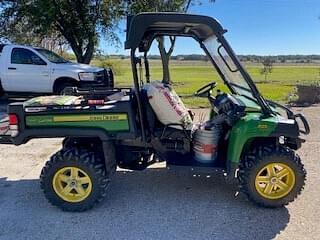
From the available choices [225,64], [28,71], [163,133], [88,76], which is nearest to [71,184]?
[163,133]

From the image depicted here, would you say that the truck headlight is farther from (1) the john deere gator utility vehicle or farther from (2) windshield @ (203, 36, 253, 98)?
(2) windshield @ (203, 36, 253, 98)

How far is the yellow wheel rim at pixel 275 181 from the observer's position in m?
3.82

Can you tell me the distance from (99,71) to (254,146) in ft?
25.6

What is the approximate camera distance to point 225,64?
3.97 metres

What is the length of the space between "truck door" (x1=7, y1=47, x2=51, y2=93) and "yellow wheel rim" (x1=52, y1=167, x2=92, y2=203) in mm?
7557

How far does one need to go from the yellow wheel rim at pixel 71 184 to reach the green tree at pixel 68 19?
1155cm

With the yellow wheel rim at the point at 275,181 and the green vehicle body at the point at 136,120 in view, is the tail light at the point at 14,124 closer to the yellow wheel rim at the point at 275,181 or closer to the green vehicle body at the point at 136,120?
the green vehicle body at the point at 136,120

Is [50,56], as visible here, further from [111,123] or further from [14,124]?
[111,123]

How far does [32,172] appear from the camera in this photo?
5.06 m

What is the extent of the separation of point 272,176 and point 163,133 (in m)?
1.26

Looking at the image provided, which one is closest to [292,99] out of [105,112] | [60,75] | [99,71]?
[99,71]

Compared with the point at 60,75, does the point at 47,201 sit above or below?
below

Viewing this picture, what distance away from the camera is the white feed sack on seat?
3955mm

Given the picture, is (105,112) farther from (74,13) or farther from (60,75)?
(74,13)
